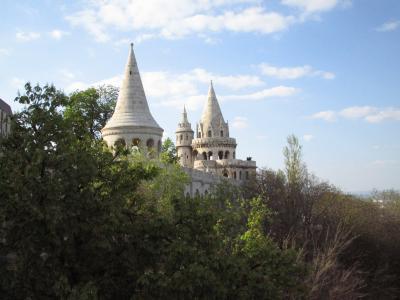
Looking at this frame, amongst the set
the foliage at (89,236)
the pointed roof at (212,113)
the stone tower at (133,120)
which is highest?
the pointed roof at (212,113)

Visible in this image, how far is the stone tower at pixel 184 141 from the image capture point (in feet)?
168

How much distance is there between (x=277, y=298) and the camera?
928 cm

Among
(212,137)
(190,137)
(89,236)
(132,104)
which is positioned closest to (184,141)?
(190,137)

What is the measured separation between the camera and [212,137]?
164 ft

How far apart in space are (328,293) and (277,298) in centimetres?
904

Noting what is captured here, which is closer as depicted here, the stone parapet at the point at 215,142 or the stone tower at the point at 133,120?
the stone tower at the point at 133,120

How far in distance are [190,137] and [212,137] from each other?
10.0 ft

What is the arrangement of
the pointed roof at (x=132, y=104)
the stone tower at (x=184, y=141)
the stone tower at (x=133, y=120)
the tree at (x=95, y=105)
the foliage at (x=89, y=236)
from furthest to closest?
the stone tower at (x=184, y=141) → the tree at (x=95, y=105) → the pointed roof at (x=132, y=104) → the stone tower at (x=133, y=120) → the foliage at (x=89, y=236)

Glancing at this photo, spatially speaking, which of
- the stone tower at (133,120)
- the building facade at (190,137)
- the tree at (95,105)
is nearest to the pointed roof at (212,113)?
the building facade at (190,137)

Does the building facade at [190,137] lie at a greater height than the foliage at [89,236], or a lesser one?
greater

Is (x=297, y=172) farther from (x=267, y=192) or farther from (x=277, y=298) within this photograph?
(x=277, y=298)

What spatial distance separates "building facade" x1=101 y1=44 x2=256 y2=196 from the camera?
30.2m

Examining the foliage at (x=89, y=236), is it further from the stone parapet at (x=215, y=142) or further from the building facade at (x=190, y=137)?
the stone parapet at (x=215, y=142)

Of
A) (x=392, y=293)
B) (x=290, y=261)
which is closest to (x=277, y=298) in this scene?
(x=290, y=261)
